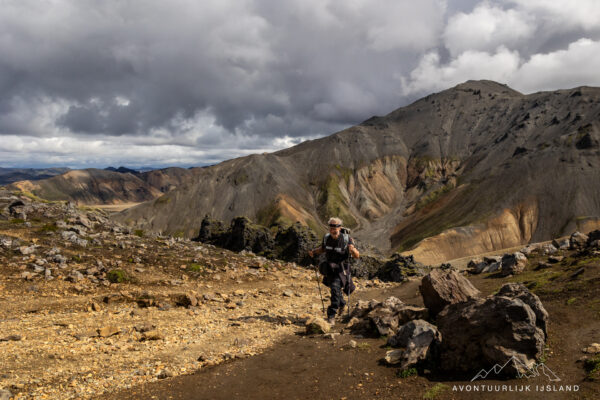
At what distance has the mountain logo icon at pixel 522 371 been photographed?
7.18 m

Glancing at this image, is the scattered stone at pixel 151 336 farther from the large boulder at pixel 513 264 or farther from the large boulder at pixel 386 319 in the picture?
the large boulder at pixel 513 264

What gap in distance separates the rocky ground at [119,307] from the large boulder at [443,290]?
492 centimetres

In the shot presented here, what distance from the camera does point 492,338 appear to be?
7730 millimetres

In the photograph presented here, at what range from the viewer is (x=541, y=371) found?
288 inches

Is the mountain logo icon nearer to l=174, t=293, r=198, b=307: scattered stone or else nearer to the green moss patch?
l=174, t=293, r=198, b=307: scattered stone

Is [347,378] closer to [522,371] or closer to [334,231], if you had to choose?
[522,371]

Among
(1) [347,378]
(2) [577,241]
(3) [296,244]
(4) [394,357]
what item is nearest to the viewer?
(1) [347,378]

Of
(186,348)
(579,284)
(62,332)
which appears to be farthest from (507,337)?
(62,332)

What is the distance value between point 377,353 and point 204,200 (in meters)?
158

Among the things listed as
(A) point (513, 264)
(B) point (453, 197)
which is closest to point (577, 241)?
(A) point (513, 264)

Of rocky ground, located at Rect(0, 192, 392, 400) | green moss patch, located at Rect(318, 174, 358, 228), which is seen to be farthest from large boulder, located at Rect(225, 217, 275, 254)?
green moss patch, located at Rect(318, 174, 358, 228)

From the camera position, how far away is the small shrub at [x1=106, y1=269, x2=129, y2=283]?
648 inches

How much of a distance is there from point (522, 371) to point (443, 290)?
3812 mm

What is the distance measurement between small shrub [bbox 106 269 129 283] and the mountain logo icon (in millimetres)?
15433
